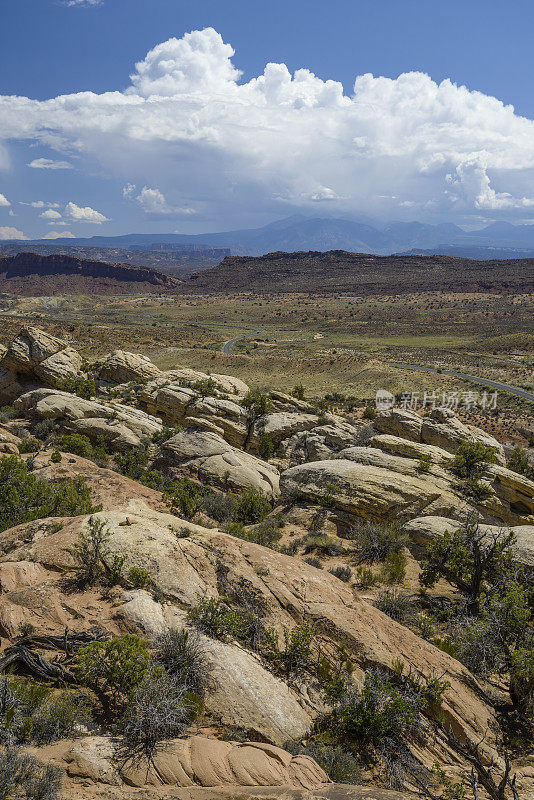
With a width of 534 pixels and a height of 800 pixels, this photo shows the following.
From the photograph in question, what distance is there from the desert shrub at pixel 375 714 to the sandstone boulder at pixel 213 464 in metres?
12.4

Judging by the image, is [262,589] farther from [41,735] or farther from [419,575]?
[419,575]

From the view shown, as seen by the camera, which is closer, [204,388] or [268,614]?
[268,614]

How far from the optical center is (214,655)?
24.0ft

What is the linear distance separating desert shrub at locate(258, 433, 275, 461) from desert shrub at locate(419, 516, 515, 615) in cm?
1266

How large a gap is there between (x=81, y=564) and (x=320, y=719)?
18.8 ft

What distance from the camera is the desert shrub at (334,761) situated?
617cm

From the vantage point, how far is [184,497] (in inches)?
631

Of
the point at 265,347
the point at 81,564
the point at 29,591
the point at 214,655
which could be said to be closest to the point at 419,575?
the point at 214,655

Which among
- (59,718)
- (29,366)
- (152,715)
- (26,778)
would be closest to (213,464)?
(152,715)

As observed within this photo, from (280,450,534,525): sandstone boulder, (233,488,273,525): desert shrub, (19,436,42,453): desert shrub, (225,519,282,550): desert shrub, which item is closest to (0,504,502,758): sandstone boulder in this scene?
(225,519,282,550): desert shrub

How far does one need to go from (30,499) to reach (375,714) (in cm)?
1108

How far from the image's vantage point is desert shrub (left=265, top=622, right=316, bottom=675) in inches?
309

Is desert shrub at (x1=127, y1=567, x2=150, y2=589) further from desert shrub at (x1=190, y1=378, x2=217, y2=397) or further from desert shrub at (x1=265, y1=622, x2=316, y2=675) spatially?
desert shrub at (x1=190, y1=378, x2=217, y2=397)

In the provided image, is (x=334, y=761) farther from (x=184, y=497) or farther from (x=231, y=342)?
(x=231, y=342)
